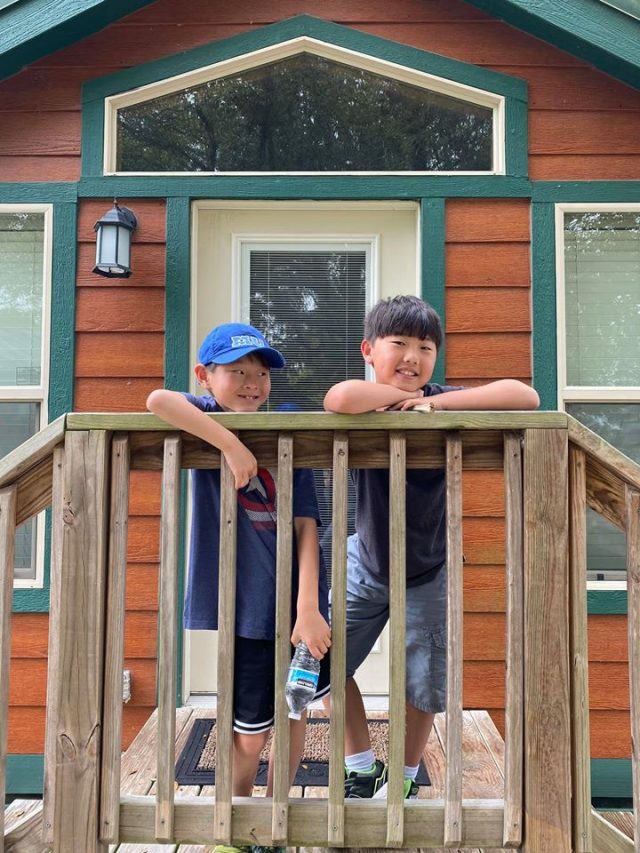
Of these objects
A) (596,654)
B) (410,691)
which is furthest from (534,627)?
(596,654)

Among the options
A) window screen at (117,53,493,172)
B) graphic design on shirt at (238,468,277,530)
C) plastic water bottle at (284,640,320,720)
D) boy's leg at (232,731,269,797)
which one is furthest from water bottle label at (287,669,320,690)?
window screen at (117,53,493,172)

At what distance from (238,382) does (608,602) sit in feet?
6.59

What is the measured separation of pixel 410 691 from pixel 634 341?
201cm

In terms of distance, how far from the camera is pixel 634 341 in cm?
325

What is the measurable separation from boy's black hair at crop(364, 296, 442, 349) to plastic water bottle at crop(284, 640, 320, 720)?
0.86m

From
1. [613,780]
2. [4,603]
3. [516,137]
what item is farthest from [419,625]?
[516,137]

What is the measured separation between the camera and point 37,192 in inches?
127

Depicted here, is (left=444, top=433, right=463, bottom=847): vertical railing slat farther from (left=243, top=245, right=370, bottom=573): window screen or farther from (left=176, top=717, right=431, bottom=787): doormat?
(left=243, top=245, right=370, bottom=573): window screen

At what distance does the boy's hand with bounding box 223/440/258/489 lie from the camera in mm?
1726

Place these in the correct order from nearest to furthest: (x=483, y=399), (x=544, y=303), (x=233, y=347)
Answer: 1. (x=483, y=399)
2. (x=233, y=347)
3. (x=544, y=303)

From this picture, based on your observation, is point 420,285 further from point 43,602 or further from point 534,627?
point 43,602

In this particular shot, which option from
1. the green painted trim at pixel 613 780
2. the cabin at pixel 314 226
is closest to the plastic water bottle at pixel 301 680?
the cabin at pixel 314 226

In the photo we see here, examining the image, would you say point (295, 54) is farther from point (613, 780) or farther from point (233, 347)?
point (613, 780)

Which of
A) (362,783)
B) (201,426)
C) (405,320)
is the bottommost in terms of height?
(362,783)
